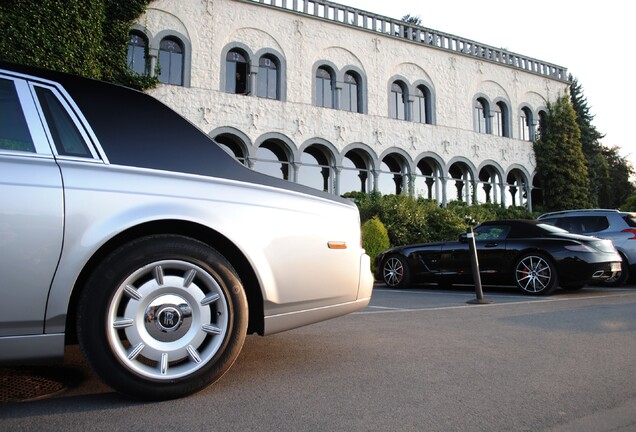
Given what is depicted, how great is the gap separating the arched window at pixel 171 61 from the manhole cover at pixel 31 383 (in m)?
17.5

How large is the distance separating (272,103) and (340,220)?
58.1ft

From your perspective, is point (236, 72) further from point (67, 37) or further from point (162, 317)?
point (162, 317)

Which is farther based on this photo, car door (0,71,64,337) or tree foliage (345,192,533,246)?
tree foliage (345,192,533,246)

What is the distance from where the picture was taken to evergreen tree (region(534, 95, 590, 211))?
26.5 metres

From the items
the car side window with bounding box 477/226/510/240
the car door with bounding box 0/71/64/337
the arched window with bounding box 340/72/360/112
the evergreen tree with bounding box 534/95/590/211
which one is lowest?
the car door with bounding box 0/71/64/337

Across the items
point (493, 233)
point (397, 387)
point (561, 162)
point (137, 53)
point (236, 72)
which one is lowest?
point (397, 387)

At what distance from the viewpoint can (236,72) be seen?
1995 centimetres

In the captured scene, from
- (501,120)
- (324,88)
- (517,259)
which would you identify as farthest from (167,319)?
(501,120)

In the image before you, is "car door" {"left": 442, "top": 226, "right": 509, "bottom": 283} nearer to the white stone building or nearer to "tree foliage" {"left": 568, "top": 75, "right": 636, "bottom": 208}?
the white stone building

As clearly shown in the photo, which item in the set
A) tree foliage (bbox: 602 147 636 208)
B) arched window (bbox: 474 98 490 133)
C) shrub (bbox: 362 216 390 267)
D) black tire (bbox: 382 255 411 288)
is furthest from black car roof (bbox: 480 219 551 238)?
tree foliage (bbox: 602 147 636 208)

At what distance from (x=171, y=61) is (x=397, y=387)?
61.9 ft

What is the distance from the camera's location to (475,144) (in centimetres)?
2527

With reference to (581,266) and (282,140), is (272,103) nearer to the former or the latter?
(282,140)

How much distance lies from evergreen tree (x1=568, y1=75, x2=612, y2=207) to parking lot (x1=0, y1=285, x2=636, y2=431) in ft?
99.2
